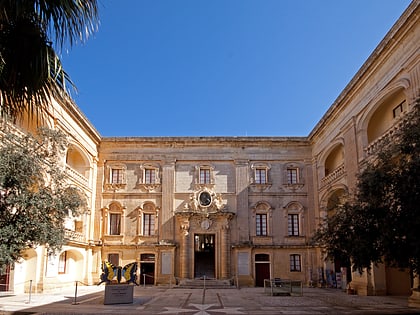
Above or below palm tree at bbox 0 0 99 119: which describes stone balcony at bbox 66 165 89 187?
above

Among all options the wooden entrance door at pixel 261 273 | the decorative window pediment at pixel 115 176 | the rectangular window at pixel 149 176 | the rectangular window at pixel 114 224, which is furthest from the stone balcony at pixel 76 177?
the wooden entrance door at pixel 261 273

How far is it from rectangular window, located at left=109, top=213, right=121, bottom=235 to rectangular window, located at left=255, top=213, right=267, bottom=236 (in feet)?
31.8

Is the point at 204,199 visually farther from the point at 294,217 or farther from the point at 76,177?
the point at 76,177

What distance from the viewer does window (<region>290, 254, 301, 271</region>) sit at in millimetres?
29172

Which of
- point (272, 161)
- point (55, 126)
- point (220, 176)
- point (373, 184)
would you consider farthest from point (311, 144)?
point (373, 184)

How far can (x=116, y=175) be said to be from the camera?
30.6 metres

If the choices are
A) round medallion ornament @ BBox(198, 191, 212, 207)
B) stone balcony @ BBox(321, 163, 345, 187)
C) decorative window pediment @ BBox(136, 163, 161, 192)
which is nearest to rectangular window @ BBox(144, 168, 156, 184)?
decorative window pediment @ BBox(136, 163, 161, 192)

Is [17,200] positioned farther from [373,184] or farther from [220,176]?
[220,176]

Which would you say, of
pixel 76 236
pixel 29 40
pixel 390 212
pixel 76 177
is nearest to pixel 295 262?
pixel 76 236

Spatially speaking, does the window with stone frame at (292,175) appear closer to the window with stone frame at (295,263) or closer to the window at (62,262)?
the window with stone frame at (295,263)

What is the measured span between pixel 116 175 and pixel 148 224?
13.9 feet

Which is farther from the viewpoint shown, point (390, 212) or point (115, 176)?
point (115, 176)

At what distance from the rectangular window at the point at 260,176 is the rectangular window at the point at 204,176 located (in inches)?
136

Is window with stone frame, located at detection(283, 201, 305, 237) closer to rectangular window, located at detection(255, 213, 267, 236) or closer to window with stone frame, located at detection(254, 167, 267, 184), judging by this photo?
rectangular window, located at detection(255, 213, 267, 236)
